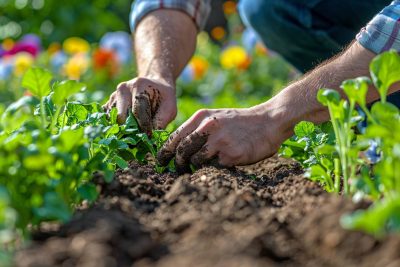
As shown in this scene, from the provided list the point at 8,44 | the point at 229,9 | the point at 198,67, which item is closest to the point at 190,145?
the point at 198,67

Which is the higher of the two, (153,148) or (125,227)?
(125,227)

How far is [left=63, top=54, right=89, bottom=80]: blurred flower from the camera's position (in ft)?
14.9

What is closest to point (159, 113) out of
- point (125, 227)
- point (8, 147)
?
point (8, 147)

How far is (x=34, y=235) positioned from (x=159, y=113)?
1070mm

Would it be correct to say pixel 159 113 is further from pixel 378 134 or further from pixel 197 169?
pixel 378 134

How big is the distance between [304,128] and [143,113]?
59cm

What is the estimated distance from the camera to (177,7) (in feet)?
9.63

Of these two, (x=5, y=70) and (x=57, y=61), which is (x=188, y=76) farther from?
(x=5, y=70)

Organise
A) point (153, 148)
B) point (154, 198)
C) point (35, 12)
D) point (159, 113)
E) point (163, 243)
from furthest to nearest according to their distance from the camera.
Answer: point (35, 12) < point (159, 113) < point (153, 148) < point (154, 198) < point (163, 243)

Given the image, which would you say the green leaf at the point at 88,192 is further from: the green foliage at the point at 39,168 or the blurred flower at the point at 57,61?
the blurred flower at the point at 57,61

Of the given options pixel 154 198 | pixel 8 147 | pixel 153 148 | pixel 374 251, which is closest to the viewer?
pixel 374 251

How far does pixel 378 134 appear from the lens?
3.89 feet

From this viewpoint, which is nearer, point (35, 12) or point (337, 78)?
point (337, 78)

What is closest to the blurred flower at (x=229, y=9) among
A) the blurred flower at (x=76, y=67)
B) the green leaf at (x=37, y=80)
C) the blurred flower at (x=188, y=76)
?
the blurred flower at (x=188, y=76)
